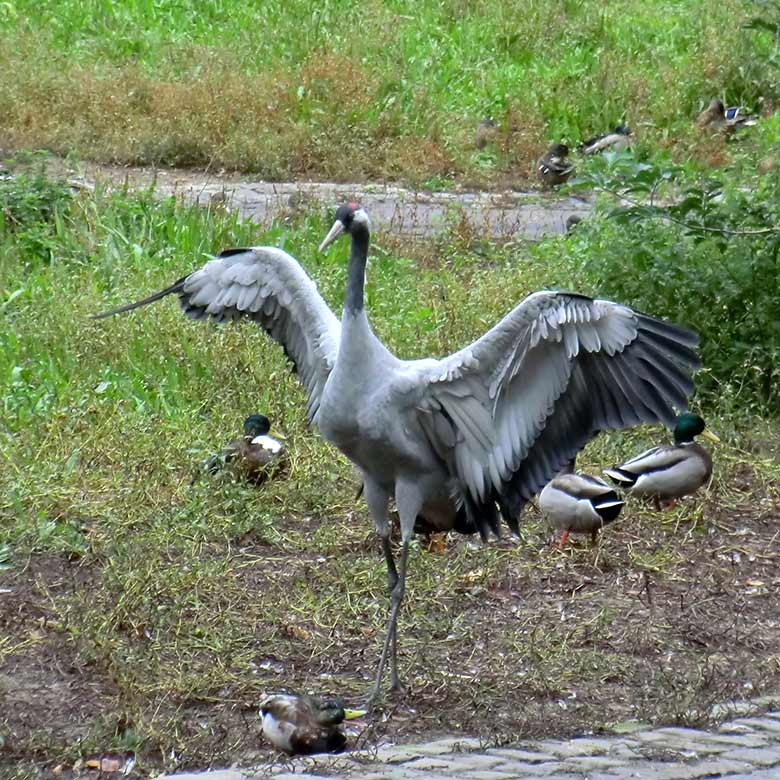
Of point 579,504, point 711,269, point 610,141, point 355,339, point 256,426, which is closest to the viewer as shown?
point 355,339

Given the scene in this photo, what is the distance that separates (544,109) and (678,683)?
9.95m

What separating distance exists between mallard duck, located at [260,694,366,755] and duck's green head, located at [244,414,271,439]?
248 centimetres

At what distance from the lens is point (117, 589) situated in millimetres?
5910

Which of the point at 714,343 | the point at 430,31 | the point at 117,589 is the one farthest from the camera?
the point at 430,31

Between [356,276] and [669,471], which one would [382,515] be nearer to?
[356,276]

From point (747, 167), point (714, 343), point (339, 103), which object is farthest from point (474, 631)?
point (339, 103)

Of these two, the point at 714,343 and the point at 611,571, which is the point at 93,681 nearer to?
the point at 611,571

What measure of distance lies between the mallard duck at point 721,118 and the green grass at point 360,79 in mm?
250

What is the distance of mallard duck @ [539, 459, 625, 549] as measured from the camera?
668 centimetres

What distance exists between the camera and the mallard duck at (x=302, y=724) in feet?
15.6

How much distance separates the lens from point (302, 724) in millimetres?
4785

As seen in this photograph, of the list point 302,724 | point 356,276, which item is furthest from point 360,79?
point 302,724

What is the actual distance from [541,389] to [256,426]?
2.21m

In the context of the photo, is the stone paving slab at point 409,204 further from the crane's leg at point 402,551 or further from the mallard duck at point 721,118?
the crane's leg at point 402,551
